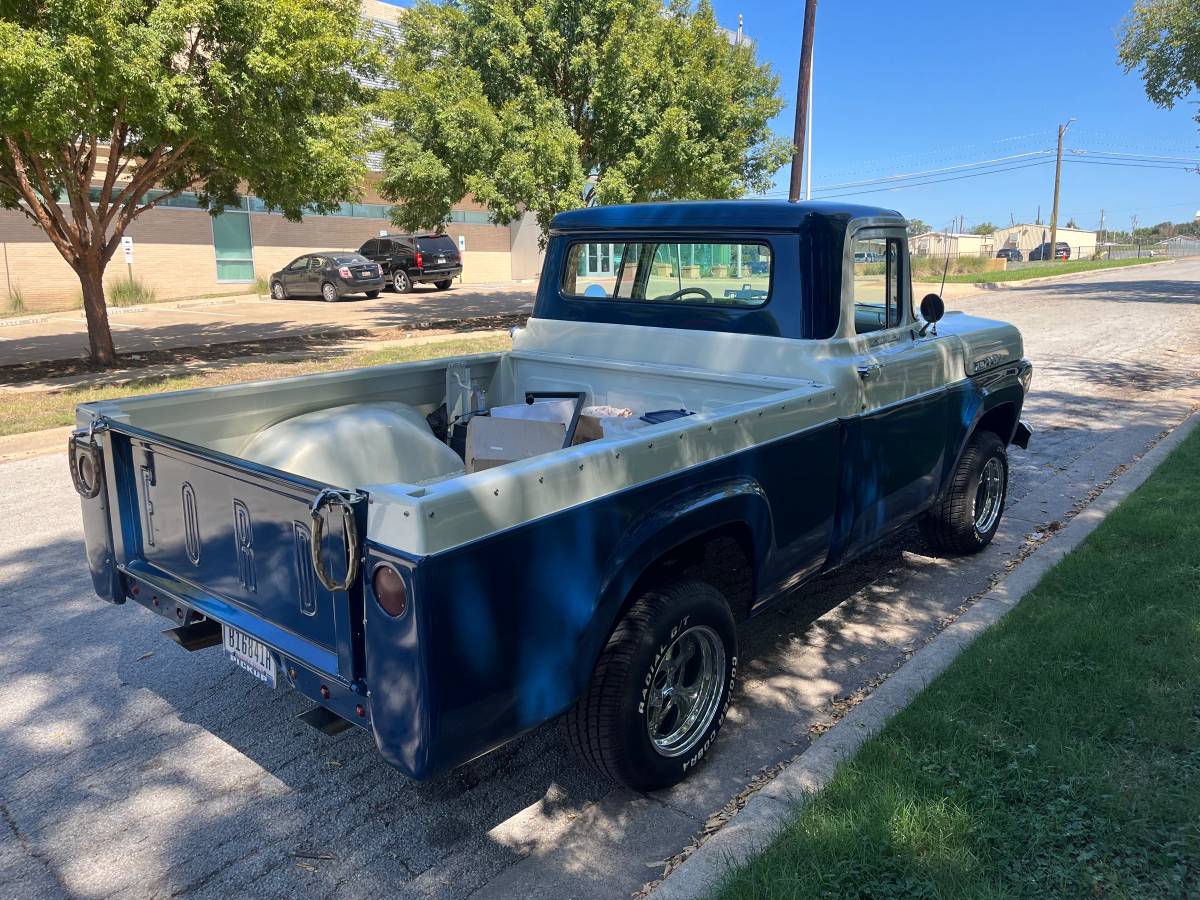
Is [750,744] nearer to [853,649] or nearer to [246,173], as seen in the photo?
[853,649]

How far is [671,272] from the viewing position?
465 cm

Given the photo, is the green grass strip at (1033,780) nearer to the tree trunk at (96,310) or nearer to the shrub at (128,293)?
the tree trunk at (96,310)

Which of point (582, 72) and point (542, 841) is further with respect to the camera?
point (582, 72)

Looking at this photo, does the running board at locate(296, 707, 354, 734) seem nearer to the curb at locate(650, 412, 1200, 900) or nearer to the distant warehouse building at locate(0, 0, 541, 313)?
the curb at locate(650, 412, 1200, 900)

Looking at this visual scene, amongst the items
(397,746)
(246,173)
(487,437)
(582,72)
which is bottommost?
(397,746)

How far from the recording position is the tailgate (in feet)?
8.33

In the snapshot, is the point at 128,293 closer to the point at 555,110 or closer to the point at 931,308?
the point at 555,110

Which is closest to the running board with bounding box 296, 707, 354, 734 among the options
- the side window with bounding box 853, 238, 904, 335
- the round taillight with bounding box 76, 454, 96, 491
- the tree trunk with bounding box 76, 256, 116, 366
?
the round taillight with bounding box 76, 454, 96, 491

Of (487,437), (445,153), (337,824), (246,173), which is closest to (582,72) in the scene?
(445,153)

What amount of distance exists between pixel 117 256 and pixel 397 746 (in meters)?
27.2

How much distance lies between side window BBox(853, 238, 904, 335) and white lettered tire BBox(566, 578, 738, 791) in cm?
178

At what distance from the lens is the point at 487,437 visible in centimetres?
405

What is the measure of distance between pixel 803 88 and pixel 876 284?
14.0 metres

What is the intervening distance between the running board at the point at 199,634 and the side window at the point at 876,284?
117 inches
